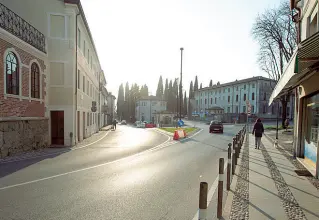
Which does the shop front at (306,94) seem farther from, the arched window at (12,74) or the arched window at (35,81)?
the arched window at (35,81)

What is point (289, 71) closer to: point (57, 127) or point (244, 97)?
point (57, 127)

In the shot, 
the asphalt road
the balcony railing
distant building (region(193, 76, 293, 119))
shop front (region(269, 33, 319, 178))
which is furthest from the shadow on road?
distant building (region(193, 76, 293, 119))

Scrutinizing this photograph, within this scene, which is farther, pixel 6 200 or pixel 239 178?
pixel 239 178

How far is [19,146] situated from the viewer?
10891 millimetres

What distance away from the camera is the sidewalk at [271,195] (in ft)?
13.6

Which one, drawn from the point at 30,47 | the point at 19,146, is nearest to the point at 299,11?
the point at 30,47

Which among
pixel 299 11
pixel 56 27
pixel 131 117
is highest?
pixel 56 27

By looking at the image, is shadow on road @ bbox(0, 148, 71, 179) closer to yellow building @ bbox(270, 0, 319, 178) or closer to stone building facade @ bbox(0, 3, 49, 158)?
stone building facade @ bbox(0, 3, 49, 158)

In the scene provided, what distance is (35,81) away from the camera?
12859 millimetres

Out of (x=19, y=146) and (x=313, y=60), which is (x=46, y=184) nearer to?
(x=19, y=146)

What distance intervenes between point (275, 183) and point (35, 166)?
8465mm

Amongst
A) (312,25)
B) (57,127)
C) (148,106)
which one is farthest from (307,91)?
(148,106)

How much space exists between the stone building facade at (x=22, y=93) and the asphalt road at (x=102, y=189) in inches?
95.4

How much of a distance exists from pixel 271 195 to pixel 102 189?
426 centimetres
